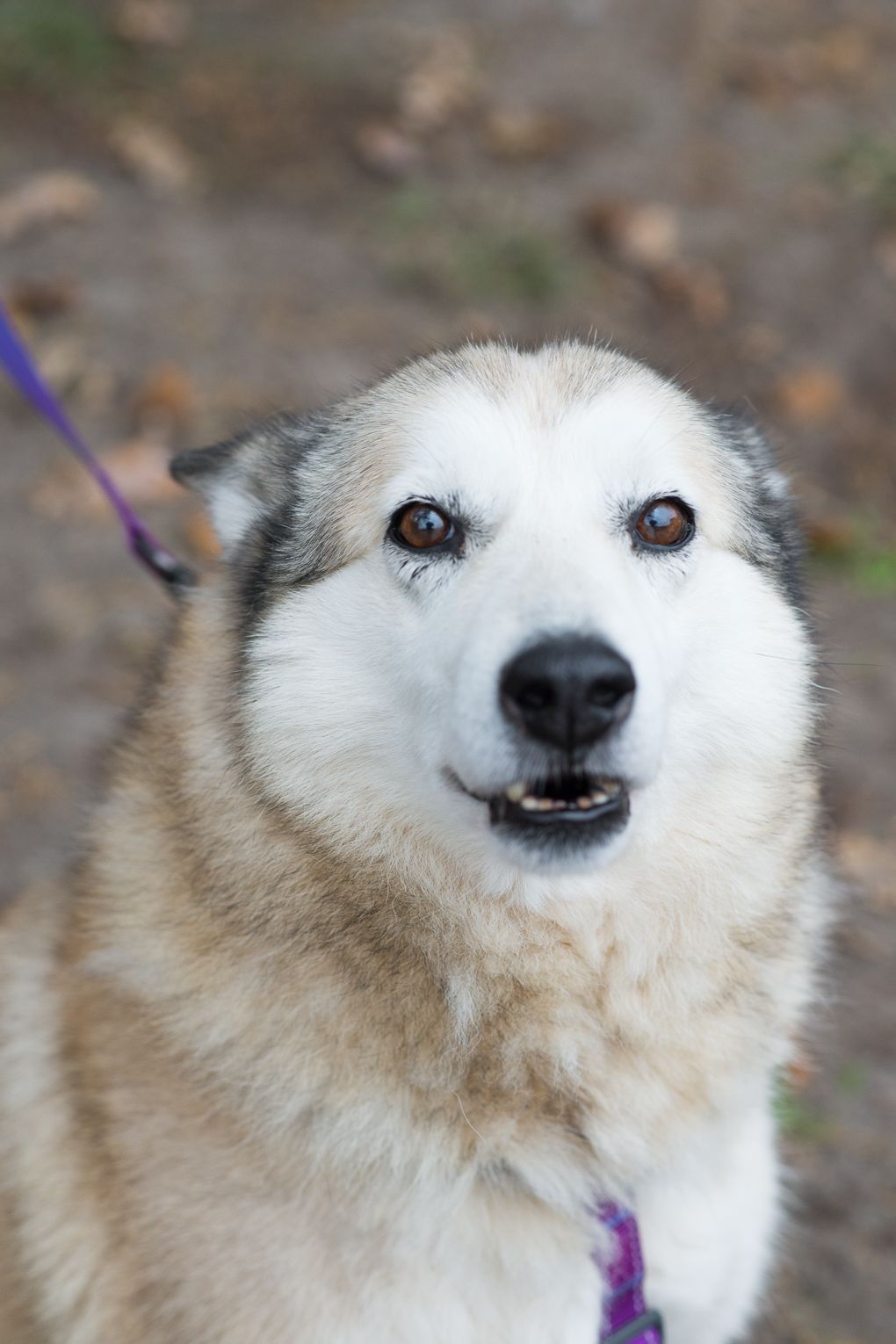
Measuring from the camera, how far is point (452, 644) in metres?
1.92

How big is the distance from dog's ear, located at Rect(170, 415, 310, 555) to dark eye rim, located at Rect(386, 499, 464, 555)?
1.12 ft

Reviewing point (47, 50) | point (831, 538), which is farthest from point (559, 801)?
point (47, 50)

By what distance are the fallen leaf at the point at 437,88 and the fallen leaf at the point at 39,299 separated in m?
2.30

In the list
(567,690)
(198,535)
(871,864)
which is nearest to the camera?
(567,690)

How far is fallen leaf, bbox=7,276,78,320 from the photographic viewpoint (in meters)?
5.66

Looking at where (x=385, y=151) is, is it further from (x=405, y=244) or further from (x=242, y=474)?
(x=242, y=474)

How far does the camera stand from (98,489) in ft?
16.8

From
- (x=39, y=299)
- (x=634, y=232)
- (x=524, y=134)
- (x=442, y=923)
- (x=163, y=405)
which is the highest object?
(x=524, y=134)

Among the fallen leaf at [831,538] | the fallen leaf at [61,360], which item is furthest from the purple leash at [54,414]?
the fallen leaf at [831,538]

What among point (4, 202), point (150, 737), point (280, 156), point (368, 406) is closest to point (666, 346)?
point (280, 156)

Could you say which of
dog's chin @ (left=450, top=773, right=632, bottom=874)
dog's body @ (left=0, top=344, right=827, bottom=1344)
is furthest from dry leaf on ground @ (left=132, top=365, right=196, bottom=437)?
dog's chin @ (left=450, top=773, right=632, bottom=874)

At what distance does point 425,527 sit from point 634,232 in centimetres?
480

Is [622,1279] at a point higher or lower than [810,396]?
lower

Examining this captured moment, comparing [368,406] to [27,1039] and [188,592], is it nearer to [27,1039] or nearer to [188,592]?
[188,592]
